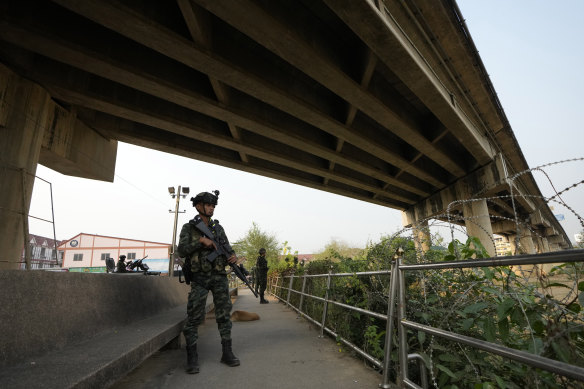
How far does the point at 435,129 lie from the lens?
30.7ft

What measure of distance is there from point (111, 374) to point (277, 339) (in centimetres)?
274

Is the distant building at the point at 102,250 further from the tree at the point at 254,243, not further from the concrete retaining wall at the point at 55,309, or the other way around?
the concrete retaining wall at the point at 55,309

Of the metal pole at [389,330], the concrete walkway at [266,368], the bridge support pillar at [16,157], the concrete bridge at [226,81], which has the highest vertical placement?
the concrete bridge at [226,81]

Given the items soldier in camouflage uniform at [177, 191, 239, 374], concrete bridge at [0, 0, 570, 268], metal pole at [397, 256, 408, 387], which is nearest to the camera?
metal pole at [397, 256, 408, 387]

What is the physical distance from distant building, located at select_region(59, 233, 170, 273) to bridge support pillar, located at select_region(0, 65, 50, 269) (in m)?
45.4

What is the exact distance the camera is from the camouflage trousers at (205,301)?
3227 mm

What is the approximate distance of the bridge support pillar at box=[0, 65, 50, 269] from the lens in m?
5.46

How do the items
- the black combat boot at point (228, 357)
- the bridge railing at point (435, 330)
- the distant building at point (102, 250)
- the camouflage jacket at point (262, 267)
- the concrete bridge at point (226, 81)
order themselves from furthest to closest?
the distant building at point (102, 250) < the camouflage jacket at point (262, 267) < the concrete bridge at point (226, 81) < the black combat boot at point (228, 357) < the bridge railing at point (435, 330)

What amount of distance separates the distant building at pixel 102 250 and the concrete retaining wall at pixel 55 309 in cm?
4861

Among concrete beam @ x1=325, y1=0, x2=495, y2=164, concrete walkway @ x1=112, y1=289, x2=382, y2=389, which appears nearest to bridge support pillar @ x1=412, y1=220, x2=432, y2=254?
concrete walkway @ x1=112, y1=289, x2=382, y2=389

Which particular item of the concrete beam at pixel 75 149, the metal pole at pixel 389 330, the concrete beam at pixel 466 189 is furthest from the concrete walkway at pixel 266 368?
the concrete beam at pixel 466 189

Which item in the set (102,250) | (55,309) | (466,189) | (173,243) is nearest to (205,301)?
(55,309)

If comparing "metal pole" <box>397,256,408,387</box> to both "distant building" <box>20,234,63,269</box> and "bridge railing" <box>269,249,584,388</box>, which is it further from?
"distant building" <box>20,234,63,269</box>

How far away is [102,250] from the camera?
157 ft
